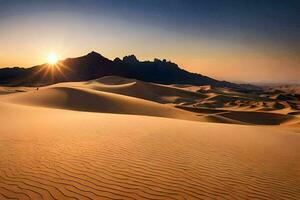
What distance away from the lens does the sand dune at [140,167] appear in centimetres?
514

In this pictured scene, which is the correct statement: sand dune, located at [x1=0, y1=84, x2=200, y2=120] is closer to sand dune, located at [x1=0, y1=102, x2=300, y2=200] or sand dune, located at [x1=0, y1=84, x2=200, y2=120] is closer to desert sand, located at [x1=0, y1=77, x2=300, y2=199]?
desert sand, located at [x1=0, y1=77, x2=300, y2=199]

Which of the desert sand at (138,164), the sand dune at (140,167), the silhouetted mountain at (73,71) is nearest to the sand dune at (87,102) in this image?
the desert sand at (138,164)

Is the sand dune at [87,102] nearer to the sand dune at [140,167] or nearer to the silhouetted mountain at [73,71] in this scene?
the sand dune at [140,167]

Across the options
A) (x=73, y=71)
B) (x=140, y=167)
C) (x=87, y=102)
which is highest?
(x=73, y=71)

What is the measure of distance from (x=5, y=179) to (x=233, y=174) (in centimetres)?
483

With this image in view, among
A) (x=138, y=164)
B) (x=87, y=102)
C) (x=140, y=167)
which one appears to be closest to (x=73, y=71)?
(x=87, y=102)

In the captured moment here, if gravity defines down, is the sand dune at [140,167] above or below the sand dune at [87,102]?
below

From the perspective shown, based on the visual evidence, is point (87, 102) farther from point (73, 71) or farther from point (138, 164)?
point (73, 71)

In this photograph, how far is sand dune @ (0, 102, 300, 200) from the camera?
514 cm

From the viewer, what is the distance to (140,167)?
252 inches

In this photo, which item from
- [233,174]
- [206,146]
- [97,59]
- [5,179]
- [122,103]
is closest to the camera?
[5,179]

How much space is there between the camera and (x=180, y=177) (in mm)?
5859

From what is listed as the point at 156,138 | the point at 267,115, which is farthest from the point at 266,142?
the point at 267,115

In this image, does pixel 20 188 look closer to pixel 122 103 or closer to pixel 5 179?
pixel 5 179
